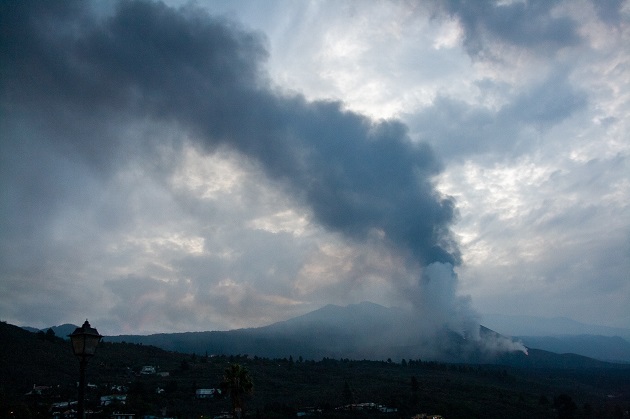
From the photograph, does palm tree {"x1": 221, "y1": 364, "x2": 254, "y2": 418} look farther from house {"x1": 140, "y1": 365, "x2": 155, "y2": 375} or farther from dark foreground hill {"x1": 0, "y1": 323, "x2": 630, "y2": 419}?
house {"x1": 140, "y1": 365, "x2": 155, "y2": 375}

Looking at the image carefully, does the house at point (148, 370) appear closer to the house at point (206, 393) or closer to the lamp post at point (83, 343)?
the house at point (206, 393)

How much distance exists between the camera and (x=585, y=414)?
314 feet

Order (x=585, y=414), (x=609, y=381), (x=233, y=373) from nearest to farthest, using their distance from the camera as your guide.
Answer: (x=233, y=373)
(x=585, y=414)
(x=609, y=381)

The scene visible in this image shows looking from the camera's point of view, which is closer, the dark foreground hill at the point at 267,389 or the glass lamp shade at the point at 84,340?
the glass lamp shade at the point at 84,340

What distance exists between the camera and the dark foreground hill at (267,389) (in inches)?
3504

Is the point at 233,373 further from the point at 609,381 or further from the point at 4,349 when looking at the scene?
the point at 609,381

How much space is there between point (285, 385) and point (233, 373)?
73.8 meters

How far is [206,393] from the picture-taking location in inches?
4168

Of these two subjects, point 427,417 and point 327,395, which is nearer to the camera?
point 427,417

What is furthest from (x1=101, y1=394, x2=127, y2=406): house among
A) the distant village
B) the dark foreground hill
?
the dark foreground hill

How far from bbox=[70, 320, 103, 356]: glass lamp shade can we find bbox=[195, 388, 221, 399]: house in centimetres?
9295

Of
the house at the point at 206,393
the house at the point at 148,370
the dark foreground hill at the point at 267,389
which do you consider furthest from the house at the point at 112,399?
the house at the point at 148,370

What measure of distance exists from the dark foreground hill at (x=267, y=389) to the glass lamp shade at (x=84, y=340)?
163ft

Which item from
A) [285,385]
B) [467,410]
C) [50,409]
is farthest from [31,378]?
[467,410]
